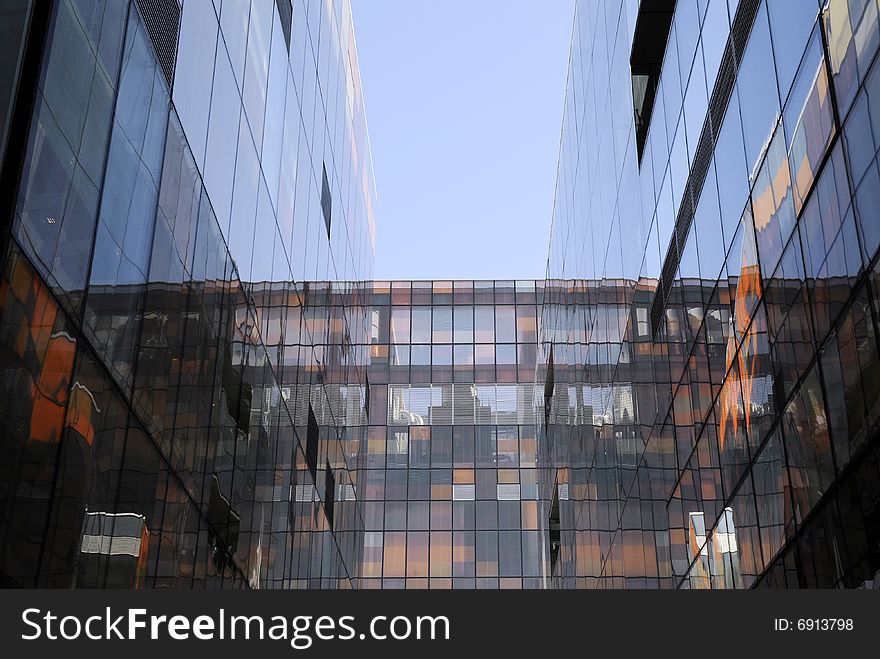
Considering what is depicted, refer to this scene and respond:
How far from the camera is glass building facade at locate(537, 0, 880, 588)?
1525cm

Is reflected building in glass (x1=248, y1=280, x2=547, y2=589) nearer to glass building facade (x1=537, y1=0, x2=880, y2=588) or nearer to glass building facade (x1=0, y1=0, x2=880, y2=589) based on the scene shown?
glass building facade (x1=0, y1=0, x2=880, y2=589)

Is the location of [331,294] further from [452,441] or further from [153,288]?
[452,441]

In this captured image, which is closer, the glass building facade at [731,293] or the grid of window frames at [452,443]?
the glass building facade at [731,293]

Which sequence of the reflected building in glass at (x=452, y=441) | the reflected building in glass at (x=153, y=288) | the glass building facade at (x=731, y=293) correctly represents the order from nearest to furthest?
1. the reflected building in glass at (x=153, y=288)
2. the glass building facade at (x=731, y=293)
3. the reflected building in glass at (x=452, y=441)

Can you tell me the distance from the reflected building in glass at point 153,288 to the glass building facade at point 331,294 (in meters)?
0.07

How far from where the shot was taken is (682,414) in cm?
2606

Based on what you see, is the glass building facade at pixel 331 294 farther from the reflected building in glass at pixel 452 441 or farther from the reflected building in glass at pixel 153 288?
the reflected building in glass at pixel 452 441

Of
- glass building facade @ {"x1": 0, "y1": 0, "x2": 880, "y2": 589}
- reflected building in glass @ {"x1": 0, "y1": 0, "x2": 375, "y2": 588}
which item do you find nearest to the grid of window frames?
glass building facade @ {"x1": 0, "y1": 0, "x2": 880, "y2": 589}

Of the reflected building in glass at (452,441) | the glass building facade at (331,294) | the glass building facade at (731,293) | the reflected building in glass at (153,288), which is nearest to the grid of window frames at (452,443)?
the reflected building in glass at (452,441)

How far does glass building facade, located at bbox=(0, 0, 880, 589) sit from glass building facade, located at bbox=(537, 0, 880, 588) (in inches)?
3.6

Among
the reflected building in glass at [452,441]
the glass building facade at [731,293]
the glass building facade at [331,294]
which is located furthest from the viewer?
the reflected building in glass at [452,441]

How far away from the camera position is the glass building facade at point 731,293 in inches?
600

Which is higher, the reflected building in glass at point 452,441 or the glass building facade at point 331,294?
the reflected building in glass at point 452,441

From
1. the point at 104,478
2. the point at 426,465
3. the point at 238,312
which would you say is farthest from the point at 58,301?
the point at 426,465
